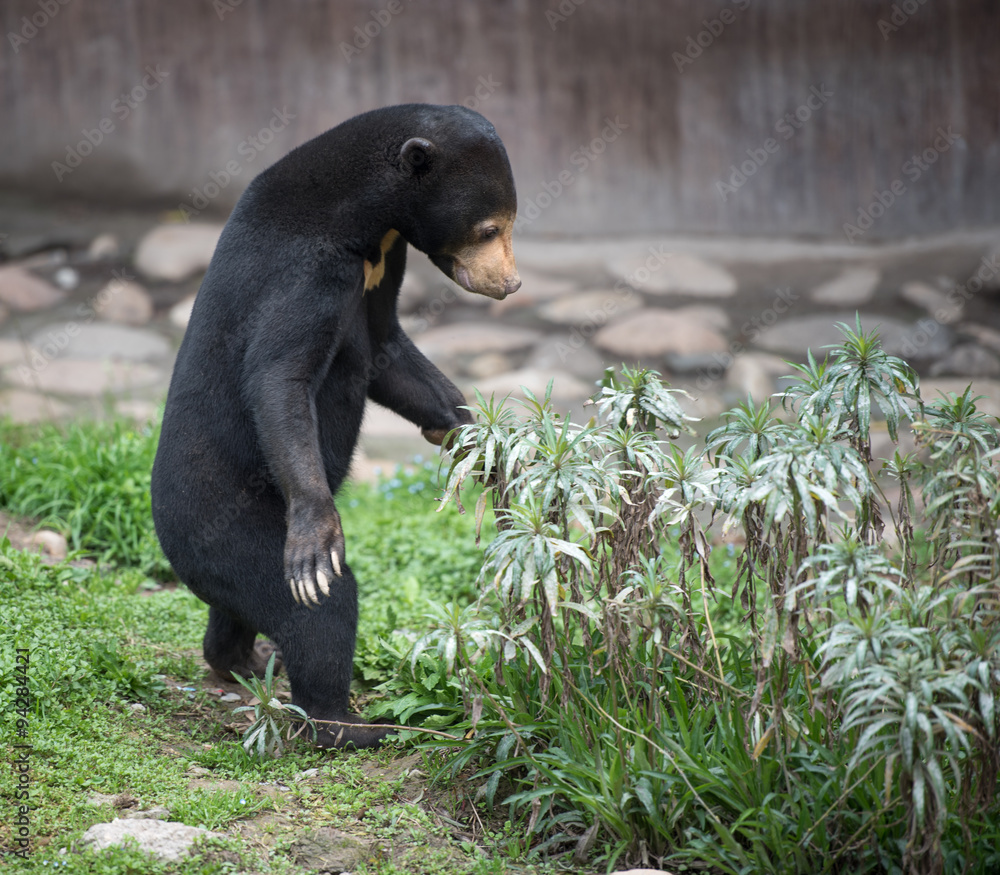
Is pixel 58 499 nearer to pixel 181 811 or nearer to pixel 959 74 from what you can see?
pixel 181 811

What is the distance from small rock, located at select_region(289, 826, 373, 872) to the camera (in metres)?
2.52

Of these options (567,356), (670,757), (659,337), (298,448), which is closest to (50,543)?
(298,448)

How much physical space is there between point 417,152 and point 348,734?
174 centimetres

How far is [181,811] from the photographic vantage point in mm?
2625

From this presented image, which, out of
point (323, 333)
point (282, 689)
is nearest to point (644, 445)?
point (323, 333)

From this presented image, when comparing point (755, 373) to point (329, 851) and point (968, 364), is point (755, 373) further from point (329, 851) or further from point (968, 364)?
point (329, 851)

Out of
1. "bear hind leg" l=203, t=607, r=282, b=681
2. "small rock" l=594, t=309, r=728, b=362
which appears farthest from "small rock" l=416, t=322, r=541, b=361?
"bear hind leg" l=203, t=607, r=282, b=681

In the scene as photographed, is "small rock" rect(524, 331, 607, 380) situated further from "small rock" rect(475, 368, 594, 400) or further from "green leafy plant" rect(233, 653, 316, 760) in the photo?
"green leafy plant" rect(233, 653, 316, 760)

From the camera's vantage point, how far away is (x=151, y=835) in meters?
2.48

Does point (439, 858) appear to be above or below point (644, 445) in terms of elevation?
below

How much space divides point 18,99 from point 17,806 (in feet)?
25.2

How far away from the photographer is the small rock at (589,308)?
8.01 m

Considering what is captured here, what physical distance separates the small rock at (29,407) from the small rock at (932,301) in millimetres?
6104

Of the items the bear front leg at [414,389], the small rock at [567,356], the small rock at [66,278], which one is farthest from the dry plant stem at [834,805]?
the small rock at [66,278]
